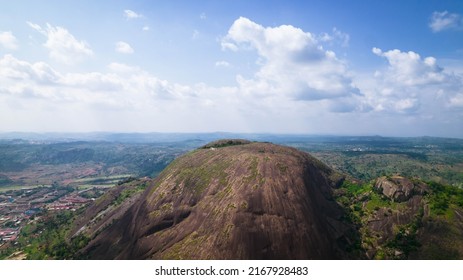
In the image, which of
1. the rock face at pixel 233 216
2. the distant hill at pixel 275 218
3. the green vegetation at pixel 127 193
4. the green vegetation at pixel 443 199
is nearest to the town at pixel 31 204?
the green vegetation at pixel 127 193

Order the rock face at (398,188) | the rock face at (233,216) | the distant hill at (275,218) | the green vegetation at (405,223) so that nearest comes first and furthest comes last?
the rock face at (233,216)
the distant hill at (275,218)
the green vegetation at (405,223)
the rock face at (398,188)

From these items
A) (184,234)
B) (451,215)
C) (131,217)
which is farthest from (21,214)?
(451,215)

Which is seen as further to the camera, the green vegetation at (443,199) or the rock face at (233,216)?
the green vegetation at (443,199)

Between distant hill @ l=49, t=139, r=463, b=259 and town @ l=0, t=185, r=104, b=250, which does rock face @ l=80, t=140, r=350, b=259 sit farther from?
town @ l=0, t=185, r=104, b=250

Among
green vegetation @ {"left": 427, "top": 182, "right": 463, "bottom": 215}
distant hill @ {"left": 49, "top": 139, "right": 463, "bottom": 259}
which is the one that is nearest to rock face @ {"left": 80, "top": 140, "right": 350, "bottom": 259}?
distant hill @ {"left": 49, "top": 139, "right": 463, "bottom": 259}

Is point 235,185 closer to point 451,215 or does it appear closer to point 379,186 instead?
point 379,186

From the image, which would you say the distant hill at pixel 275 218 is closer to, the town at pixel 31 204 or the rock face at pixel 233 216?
the rock face at pixel 233 216

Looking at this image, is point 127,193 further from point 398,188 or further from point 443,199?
point 443,199
